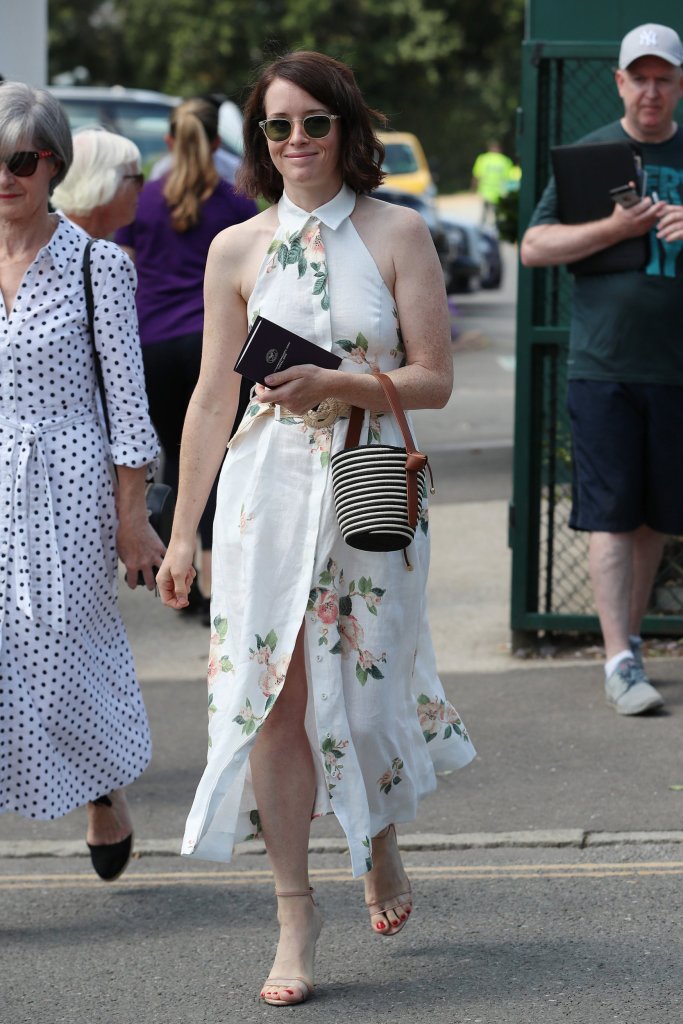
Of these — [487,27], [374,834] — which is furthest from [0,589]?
[487,27]

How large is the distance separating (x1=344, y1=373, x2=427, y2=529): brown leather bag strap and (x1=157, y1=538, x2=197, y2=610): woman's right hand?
0.47 m

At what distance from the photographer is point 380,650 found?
3875 mm

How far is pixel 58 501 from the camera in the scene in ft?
14.3

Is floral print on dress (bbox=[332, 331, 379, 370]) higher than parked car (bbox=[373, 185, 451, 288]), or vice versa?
floral print on dress (bbox=[332, 331, 379, 370])

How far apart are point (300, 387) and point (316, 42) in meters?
45.7

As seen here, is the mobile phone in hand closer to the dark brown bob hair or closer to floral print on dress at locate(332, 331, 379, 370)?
the dark brown bob hair

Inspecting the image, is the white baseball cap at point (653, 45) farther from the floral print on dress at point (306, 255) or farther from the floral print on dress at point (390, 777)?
the floral print on dress at point (390, 777)

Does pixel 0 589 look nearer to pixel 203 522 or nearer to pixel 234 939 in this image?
pixel 234 939

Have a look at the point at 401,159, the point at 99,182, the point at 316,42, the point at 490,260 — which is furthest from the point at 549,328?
the point at 316,42

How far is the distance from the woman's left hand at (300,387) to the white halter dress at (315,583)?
5.9 inches

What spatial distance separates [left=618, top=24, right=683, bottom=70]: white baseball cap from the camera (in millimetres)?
5781

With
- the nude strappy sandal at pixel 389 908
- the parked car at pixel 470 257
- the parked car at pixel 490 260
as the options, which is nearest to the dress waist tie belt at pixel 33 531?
the nude strappy sandal at pixel 389 908

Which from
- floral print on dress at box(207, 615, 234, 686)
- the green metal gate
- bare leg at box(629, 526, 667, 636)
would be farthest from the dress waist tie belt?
the green metal gate

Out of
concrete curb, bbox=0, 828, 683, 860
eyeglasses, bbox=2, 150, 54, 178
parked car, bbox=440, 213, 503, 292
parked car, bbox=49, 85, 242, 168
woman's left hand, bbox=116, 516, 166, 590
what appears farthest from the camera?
parked car, bbox=440, 213, 503, 292
